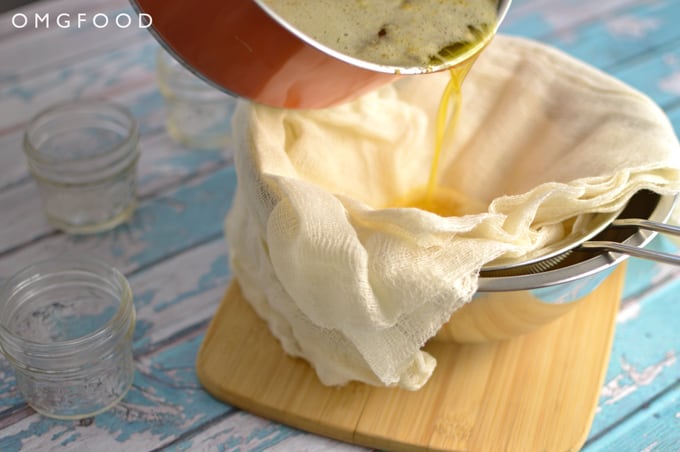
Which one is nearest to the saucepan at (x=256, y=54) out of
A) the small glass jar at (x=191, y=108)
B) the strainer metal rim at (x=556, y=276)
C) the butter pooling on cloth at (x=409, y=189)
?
the butter pooling on cloth at (x=409, y=189)

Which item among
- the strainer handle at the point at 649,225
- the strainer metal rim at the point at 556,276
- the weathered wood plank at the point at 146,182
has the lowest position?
the weathered wood plank at the point at 146,182

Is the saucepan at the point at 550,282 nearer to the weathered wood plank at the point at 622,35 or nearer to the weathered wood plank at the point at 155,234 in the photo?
the weathered wood plank at the point at 155,234

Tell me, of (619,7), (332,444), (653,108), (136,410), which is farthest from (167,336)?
(619,7)

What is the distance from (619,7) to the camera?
1397mm

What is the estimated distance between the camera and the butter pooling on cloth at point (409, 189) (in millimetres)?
741

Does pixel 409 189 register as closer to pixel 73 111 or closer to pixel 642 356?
pixel 642 356

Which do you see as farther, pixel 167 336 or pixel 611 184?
pixel 167 336

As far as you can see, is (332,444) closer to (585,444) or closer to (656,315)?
(585,444)

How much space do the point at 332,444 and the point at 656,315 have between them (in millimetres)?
397

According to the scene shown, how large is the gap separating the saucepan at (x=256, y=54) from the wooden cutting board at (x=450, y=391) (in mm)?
262

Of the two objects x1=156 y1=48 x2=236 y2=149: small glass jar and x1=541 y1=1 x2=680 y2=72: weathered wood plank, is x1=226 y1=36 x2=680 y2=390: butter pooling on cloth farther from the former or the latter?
x1=541 y1=1 x2=680 y2=72: weathered wood plank

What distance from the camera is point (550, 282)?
752mm

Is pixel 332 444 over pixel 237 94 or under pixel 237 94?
under

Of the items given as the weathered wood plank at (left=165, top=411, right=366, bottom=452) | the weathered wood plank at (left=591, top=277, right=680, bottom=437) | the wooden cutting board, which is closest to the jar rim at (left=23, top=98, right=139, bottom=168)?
the wooden cutting board
